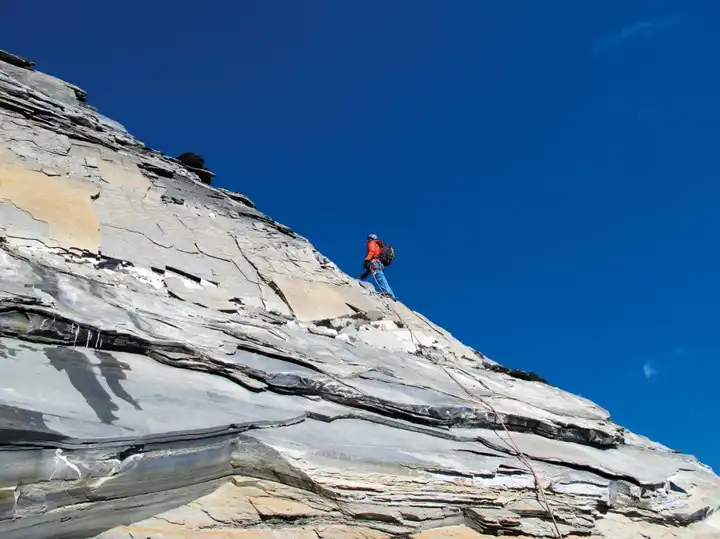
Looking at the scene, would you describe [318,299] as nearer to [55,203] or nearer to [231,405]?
[55,203]

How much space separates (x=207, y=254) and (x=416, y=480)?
18.0ft

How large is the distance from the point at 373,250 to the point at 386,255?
34 centimetres

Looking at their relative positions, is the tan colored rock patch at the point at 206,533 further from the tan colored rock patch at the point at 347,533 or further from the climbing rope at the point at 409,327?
the climbing rope at the point at 409,327

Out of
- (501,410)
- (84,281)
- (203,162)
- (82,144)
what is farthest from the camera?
(203,162)

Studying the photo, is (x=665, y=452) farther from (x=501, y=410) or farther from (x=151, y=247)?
(x=151, y=247)

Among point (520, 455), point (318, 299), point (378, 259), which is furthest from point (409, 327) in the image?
point (520, 455)

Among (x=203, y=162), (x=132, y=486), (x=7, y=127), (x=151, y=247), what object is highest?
(x=203, y=162)

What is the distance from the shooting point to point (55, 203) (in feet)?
26.5

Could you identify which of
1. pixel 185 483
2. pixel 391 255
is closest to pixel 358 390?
pixel 185 483

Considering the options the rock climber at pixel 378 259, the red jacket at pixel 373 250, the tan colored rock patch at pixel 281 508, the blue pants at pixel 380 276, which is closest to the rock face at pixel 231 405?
the tan colored rock patch at pixel 281 508

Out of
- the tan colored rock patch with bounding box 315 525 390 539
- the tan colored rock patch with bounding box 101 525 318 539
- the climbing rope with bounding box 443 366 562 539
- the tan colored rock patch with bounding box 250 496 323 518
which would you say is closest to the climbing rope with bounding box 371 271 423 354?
the climbing rope with bounding box 443 366 562 539

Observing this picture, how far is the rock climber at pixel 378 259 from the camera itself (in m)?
13.1

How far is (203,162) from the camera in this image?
44.9 feet

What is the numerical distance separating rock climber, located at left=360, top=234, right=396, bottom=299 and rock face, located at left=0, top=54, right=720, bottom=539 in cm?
230
